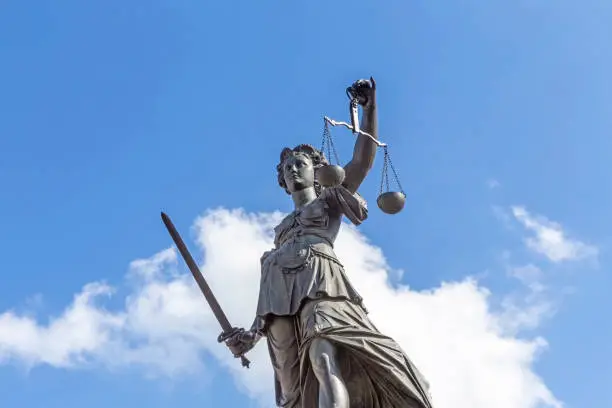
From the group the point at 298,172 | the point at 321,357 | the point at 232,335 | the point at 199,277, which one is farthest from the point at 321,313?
the point at 298,172

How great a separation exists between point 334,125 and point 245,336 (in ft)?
8.32

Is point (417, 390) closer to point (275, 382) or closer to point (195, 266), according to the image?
point (275, 382)

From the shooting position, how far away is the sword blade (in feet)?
33.8

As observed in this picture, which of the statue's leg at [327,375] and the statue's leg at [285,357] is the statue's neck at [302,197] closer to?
the statue's leg at [285,357]

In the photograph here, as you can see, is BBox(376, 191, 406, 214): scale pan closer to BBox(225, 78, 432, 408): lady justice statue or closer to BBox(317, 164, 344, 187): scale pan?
BBox(225, 78, 432, 408): lady justice statue

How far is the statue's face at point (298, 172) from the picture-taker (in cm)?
1112

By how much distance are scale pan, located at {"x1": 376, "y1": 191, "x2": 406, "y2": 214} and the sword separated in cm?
208

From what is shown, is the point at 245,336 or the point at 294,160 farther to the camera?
the point at 294,160

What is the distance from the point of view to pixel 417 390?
9125mm

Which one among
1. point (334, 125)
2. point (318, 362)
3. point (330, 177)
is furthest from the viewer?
point (334, 125)

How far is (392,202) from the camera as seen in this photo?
1020 centimetres

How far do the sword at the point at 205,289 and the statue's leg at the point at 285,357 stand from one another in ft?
1.47

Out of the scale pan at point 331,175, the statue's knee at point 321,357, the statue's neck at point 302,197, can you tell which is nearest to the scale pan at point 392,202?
the scale pan at point 331,175

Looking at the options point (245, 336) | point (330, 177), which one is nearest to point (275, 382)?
point (245, 336)
